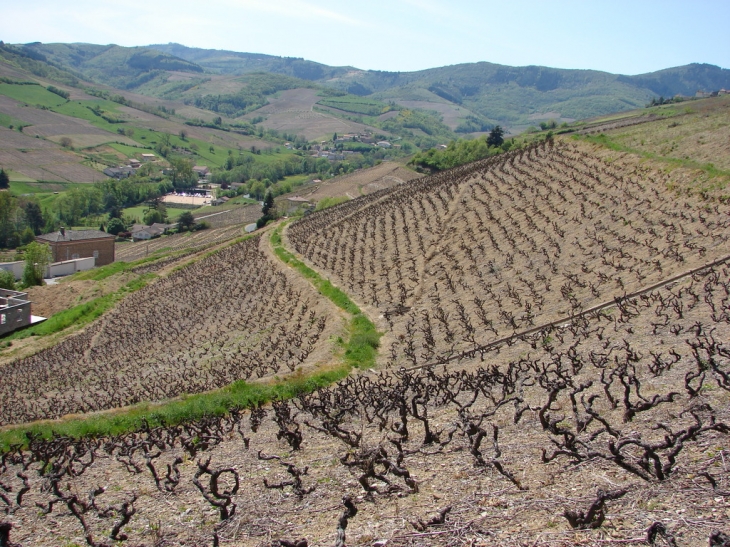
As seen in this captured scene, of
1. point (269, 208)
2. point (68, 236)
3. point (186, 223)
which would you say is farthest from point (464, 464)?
point (186, 223)

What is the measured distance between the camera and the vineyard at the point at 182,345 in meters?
24.5

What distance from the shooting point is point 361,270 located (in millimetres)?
33656

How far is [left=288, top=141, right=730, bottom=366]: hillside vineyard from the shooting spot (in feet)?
71.4

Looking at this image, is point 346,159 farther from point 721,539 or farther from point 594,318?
point 721,539

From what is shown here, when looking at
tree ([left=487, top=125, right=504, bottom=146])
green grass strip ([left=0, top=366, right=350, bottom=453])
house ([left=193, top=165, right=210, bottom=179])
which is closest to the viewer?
green grass strip ([left=0, top=366, right=350, bottom=453])

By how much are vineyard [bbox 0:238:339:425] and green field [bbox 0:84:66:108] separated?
565 ft

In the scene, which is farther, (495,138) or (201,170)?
(201,170)

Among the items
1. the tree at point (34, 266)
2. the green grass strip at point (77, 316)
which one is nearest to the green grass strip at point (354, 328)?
the green grass strip at point (77, 316)

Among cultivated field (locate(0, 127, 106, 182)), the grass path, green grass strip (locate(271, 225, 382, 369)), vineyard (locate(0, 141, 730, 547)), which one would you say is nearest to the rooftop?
vineyard (locate(0, 141, 730, 547))

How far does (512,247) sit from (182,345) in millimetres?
18611

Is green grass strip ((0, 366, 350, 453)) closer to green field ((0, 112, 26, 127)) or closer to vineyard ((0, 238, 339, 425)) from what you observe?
vineyard ((0, 238, 339, 425))

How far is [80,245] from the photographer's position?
75.4 metres

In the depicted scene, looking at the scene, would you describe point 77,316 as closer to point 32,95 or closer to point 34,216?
point 34,216

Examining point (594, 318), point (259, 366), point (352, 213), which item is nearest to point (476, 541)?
point (594, 318)
